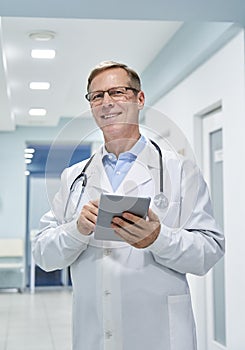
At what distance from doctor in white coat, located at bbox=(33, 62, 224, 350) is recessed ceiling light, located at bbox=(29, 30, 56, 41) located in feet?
9.01

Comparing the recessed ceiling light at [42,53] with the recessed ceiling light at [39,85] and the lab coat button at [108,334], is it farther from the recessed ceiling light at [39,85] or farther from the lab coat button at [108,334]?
the lab coat button at [108,334]

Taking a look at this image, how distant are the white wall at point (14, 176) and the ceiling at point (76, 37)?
1.18 m

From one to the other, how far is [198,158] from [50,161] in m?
2.49

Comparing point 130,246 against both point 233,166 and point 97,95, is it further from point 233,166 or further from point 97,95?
point 233,166

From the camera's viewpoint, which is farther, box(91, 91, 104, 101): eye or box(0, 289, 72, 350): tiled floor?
box(0, 289, 72, 350): tiled floor

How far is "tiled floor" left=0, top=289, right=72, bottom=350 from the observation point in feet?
15.0

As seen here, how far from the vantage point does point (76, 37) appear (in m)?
4.16

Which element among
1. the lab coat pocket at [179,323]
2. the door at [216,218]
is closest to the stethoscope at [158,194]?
the lab coat pocket at [179,323]

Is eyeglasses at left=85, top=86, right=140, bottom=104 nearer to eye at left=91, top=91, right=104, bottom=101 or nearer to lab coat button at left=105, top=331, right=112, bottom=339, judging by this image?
eye at left=91, top=91, right=104, bottom=101

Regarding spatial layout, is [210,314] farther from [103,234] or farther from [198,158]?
[103,234]

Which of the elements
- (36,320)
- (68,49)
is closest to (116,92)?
(68,49)

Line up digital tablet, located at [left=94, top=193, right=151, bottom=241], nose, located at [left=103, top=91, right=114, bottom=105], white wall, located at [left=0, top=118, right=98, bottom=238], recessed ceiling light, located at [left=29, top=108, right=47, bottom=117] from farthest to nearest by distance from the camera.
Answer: white wall, located at [left=0, top=118, right=98, bottom=238] → recessed ceiling light, located at [left=29, top=108, right=47, bottom=117] → nose, located at [left=103, top=91, right=114, bottom=105] → digital tablet, located at [left=94, top=193, right=151, bottom=241]

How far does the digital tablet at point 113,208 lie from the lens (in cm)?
124

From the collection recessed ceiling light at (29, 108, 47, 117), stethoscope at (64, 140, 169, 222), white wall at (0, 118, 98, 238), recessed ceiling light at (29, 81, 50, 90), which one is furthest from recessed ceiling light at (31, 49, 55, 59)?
stethoscope at (64, 140, 169, 222)
